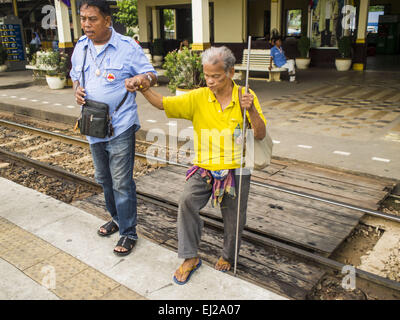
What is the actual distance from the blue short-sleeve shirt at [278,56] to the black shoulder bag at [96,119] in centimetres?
1070

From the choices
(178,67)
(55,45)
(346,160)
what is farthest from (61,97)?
(55,45)

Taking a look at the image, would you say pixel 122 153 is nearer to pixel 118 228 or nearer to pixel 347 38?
pixel 118 228

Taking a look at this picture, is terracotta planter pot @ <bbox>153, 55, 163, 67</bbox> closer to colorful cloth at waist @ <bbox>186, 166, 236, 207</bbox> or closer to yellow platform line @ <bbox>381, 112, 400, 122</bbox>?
yellow platform line @ <bbox>381, 112, 400, 122</bbox>

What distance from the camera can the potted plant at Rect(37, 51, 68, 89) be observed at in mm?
13545

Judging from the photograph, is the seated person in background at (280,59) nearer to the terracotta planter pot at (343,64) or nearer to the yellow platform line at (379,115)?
the terracotta planter pot at (343,64)

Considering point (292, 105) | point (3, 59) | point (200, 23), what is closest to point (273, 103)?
point (292, 105)

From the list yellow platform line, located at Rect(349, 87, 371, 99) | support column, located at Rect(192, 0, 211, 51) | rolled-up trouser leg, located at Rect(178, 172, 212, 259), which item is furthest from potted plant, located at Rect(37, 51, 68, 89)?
rolled-up trouser leg, located at Rect(178, 172, 212, 259)

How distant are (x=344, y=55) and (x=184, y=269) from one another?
1504 centimetres

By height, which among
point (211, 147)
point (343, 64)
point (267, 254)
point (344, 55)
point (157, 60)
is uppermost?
point (344, 55)

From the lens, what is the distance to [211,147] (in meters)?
2.89

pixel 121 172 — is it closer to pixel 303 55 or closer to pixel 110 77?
pixel 110 77

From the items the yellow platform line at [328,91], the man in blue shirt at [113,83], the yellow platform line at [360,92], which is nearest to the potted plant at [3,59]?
the yellow platform line at [328,91]

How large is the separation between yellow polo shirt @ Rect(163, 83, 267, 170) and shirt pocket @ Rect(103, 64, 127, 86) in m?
0.57
